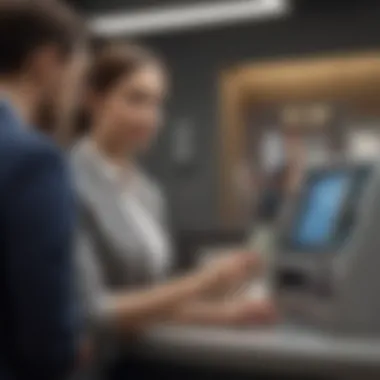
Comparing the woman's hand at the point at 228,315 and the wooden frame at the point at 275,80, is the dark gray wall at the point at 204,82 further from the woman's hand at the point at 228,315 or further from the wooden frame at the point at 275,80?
the woman's hand at the point at 228,315

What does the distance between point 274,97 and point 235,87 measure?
→ 0.43 meters

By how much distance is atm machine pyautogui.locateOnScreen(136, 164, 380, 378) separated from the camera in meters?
1.63

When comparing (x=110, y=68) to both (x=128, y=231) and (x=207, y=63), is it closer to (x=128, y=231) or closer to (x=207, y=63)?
(x=128, y=231)

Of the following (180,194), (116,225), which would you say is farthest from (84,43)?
(180,194)

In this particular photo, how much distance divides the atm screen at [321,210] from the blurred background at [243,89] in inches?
151

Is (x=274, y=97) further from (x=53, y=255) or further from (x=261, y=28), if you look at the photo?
(x=53, y=255)

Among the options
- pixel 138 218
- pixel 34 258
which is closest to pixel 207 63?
pixel 138 218

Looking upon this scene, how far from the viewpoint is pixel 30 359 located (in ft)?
4.88

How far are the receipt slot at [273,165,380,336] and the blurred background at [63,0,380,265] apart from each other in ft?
12.6

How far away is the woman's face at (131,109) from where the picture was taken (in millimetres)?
2170

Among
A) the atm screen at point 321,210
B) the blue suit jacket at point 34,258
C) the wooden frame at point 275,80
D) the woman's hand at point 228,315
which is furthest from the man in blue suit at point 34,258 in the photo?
the wooden frame at point 275,80

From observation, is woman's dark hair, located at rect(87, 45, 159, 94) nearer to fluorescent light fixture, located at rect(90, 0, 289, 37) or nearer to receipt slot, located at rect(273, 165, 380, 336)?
receipt slot, located at rect(273, 165, 380, 336)

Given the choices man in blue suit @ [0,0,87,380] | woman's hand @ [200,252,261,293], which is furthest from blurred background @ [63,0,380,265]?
man in blue suit @ [0,0,87,380]

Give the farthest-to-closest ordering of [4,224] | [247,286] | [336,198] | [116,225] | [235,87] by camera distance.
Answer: [235,87]
[247,286]
[116,225]
[336,198]
[4,224]
